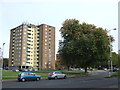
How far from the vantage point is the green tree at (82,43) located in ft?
120

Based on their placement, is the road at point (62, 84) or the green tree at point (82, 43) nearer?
the road at point (62, 84)

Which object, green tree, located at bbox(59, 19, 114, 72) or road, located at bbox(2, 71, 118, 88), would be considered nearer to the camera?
road, located at bbox(2, 71, 118, 88)

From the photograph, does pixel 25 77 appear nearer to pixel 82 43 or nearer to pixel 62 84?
pixel 62 84

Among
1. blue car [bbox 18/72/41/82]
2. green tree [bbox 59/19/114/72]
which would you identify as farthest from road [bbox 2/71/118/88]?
green tree [bbox 59/19/114/72]

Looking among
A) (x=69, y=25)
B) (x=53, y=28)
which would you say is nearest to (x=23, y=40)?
(x=53, y=28)

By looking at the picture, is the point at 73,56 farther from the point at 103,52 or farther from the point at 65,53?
the point at 103,52

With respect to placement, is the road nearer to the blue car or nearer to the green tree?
the blue car

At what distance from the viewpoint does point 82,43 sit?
36.6 metres

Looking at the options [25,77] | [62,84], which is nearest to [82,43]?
[25,77]

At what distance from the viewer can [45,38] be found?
105 meters

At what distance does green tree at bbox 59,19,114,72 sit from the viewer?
36.6 meters

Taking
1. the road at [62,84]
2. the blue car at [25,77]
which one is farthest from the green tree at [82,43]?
the road at [62,84]

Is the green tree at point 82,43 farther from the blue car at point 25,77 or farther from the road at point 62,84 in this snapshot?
the road at point 62,84

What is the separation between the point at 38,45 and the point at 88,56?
7228 cm
